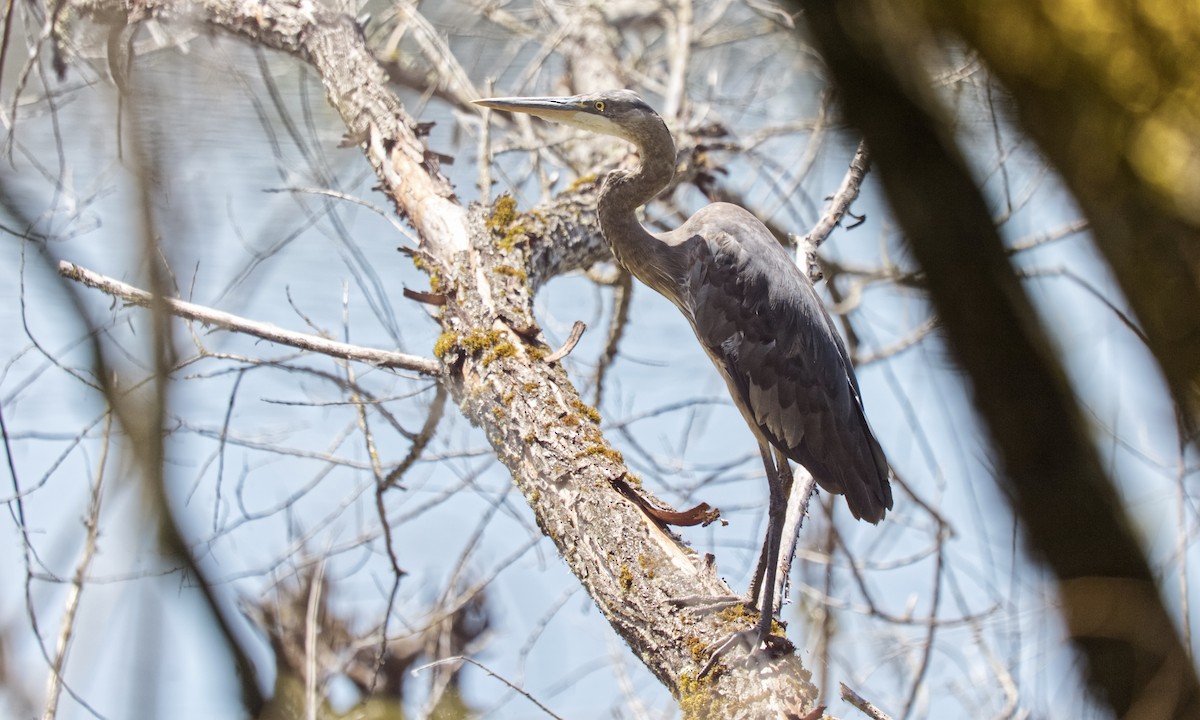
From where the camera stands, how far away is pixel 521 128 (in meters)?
5.79

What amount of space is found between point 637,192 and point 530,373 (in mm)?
1008

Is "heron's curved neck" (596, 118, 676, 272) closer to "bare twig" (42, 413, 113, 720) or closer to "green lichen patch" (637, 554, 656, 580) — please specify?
"green lichen patch" (637, 554, 656, 580)

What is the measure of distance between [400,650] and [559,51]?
13.3 feet

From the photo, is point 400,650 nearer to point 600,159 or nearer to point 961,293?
point 600,159

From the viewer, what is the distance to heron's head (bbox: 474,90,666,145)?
12.3 feet

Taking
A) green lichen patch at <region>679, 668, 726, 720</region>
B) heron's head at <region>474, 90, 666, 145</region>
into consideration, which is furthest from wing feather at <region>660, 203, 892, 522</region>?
green lichen patch at <region>679, 668, 726, 720</region>

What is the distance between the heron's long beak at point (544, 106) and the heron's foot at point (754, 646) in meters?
2.22

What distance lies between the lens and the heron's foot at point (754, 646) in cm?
253

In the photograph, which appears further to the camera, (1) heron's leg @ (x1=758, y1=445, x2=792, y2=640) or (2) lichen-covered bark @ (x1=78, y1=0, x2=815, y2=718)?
(1) heron's leg @ (x1=758, y1=445, x2=792, y2=640)

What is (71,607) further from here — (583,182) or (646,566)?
(583,182)

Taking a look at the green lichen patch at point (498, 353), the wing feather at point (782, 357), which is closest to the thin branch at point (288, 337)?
the green lichen patch at point (498, 353)

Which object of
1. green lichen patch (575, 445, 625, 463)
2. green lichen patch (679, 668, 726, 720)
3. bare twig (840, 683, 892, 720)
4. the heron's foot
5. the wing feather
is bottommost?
bare twig (840, 683, 892, 720)

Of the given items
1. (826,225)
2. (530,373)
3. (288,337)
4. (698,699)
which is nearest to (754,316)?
(826,225)

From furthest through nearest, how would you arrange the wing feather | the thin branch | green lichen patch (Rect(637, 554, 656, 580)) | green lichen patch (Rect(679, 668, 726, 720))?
1. the wing feather
2. the thin branch
3. green lichen patch (Rect(637, 554, 656, 580))
4. green lichen patch (Rect(679, 668, 726, 720))
